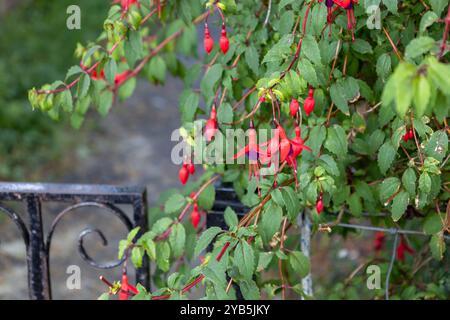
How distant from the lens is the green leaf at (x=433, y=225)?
1454 millimetres

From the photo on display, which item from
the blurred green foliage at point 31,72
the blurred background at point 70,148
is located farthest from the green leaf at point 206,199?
the blurred green foliage at point 31,72

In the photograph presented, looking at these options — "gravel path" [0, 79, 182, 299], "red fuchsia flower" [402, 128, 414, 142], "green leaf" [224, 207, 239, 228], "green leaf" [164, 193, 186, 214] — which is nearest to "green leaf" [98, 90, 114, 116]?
"green leaf" [164, 193, 186, 214]

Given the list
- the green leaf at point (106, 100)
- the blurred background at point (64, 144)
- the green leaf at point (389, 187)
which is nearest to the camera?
the green leaf at point (389, 187)

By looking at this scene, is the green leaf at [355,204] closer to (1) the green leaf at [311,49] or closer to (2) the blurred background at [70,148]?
(1) the green leaf at [311,49]

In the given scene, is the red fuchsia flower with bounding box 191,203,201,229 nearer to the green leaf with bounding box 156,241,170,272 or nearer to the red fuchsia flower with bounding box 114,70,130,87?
the green leaf with bounding box 156,241,170,272

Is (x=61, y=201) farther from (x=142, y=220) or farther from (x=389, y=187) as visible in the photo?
(x=389, y=187)

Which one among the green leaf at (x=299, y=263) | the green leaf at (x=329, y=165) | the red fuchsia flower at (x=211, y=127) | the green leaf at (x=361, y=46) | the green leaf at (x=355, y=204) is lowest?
the green leaf at (x=299, y=263)

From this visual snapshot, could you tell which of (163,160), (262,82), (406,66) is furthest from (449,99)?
(163,160)

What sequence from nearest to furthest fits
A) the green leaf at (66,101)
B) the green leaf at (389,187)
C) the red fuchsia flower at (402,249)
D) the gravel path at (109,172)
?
the green leaf at (389,187) < the green leaf at (66,101) < the red fuchsia flower at (402,249) < the gravel path at (109,172)

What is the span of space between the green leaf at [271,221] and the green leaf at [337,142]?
18 centimetres

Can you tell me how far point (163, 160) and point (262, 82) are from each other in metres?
2.88

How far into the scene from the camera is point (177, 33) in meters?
1.86

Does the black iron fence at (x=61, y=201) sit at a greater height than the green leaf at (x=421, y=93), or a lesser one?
lesser

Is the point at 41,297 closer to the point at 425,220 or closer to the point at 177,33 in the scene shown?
the point at 177,33
